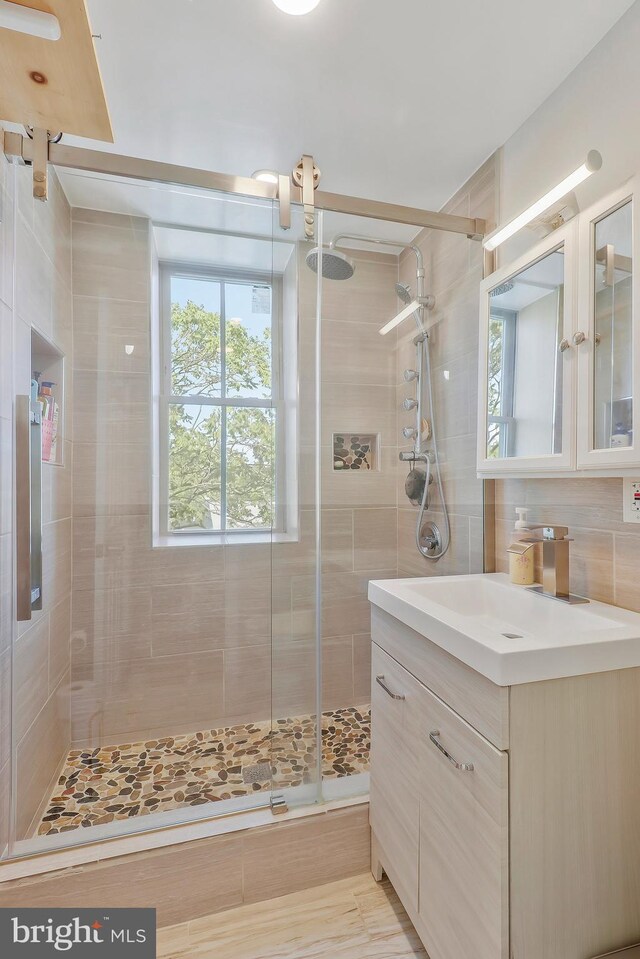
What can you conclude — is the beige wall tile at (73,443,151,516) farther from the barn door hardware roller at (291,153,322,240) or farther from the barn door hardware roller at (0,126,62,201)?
the barn door hardware roller at (291,153,322,240)

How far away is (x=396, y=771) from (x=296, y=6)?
6.57ft

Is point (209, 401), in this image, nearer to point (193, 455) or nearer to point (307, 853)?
point (193, 455)

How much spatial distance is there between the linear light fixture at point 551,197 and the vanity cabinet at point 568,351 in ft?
0.25

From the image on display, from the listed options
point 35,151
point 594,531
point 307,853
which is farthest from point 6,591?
point 594,531

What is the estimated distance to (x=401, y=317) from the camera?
6.17ft

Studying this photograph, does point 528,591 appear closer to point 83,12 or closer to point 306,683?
point 306,683

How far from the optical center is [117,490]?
1.81m

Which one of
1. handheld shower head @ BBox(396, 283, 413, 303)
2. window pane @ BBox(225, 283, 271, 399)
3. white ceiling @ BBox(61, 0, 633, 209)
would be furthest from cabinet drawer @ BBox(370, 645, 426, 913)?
white ceiling @ BBox(61, 0, 633, 209)

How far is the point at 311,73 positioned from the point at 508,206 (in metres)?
0.79

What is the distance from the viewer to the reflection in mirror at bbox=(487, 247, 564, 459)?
1.28 m

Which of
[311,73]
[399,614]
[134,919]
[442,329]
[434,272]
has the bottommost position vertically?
[134,919]

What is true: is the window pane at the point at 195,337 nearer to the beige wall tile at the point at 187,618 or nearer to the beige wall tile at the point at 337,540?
the beige wall tile at the point at 337,540

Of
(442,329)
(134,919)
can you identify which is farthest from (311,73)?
(134,919)

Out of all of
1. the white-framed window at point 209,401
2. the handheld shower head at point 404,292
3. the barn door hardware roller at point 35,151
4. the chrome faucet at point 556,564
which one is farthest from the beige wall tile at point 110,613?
the handheld shower head at point 404,292
